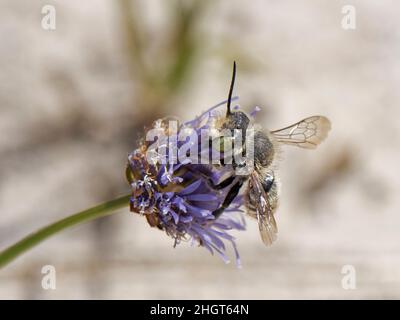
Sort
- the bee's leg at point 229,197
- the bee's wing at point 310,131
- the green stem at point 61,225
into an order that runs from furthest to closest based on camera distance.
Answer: the bee's wing at point 310,131
the bee's leg at point 229,197
the green stem at point 61,225

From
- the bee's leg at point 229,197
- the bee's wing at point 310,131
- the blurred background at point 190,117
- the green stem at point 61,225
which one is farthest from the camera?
the blurred background at point 190,117

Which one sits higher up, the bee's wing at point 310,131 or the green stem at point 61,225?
the bee's wing at point 310,131

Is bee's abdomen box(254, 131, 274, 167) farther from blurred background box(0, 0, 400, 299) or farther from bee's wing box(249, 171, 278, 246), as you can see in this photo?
blurred background box(0, 0, 400, 299)

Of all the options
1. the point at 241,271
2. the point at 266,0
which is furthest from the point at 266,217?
the point at 266,0

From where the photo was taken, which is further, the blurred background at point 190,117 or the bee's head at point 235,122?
the blurred background at point 190,117

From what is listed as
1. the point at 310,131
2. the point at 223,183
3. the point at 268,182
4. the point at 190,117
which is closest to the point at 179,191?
the point at 223,183

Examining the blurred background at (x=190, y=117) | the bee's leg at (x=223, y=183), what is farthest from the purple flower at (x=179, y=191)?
the blurred background at (x=190, y=117)

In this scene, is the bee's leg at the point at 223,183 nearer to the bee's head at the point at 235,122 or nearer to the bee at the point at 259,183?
the bee at the point at 259,183

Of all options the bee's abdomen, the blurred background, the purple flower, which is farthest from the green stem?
the blurred background
